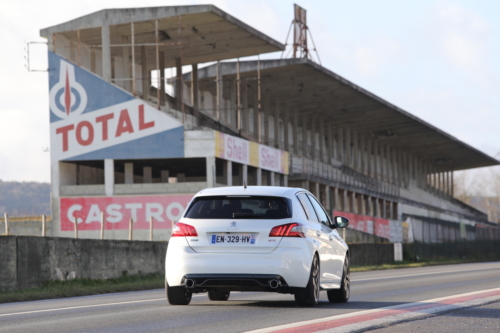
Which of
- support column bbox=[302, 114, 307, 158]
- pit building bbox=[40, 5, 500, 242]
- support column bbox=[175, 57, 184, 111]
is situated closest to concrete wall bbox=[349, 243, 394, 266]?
pit building bbox=[40, 5, 500, 242]

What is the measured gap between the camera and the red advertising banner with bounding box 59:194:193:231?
52125 mm

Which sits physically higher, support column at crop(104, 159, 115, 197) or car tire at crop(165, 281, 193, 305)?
support column at crop(104, 159, 115, 197)

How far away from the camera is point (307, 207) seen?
13.2 metres

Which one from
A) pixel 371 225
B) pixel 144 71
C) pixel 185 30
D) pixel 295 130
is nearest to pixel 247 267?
pixel 185 30

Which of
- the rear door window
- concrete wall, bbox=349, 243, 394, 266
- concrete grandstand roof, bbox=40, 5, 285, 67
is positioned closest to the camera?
the rear door window

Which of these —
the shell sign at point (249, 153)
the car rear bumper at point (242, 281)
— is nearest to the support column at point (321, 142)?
the shell sign at point (249, 153)

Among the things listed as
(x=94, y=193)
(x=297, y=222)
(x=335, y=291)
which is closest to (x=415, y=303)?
(x=335, y=291)

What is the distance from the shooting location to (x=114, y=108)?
177 ft

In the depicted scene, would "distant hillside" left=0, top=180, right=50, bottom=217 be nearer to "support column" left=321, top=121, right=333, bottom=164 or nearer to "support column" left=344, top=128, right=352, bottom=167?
"support column" left=344, top=128, right=352, bottom=167

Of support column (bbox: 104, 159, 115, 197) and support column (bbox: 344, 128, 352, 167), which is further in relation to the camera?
support column (bbox: 344, 128, 352, 167)

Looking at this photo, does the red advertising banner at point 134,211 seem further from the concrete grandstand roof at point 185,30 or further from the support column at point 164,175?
the support column at point 164,175

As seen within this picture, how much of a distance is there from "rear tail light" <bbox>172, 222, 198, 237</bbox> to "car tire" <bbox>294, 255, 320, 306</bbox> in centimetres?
152

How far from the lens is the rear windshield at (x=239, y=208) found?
1225cm

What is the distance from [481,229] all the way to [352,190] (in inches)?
414
